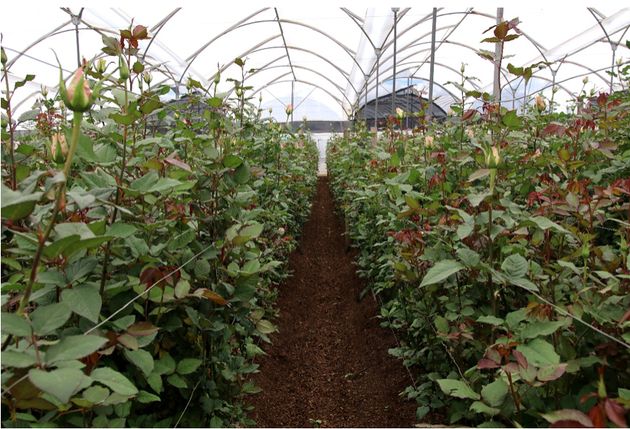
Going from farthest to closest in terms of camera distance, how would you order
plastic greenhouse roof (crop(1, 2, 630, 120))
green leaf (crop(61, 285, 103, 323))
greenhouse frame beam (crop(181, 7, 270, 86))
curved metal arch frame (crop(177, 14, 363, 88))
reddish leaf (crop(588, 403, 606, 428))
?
curved metal arch frame (crop(177, 14, 363, 88)), greenhouse frame beam (crop(181, 7, 270, 86)), plastic greenhouse roof (crop(1, 2, 630, 120)), green leaf (crop(61, 285, 103, 323)), reddish leaf (crop(588, 403, 606, 428))

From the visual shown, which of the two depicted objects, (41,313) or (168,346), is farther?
(168,346)

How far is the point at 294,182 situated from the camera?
432cm

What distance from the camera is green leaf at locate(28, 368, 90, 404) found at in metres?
0.57

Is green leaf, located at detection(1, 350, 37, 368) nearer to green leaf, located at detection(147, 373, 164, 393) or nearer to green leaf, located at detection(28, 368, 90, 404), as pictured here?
green leaf, located at detection(28, 368, 90, 404)

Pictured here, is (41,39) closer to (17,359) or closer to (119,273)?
(119,273)

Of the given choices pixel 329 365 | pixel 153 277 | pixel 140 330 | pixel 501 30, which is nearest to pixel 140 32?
pixel 153 277

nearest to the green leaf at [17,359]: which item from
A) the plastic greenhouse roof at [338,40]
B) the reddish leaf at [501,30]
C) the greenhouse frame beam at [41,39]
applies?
the reddish leaf at [501,30]

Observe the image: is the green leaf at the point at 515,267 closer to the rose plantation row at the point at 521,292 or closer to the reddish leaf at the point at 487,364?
the rose plantation row at the point at 521,292

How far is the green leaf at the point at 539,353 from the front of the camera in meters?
0.89

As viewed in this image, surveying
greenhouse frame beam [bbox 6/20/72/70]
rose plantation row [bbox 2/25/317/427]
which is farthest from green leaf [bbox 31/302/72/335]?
greenhouse frame beam [bbox 6/20/72/70]

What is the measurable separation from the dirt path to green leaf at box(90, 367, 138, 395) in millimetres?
1476

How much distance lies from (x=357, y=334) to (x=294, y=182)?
63.1 inches

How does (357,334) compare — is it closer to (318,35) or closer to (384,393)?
(384,393)

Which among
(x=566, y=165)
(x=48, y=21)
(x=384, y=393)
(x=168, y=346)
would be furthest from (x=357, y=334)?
(x=48, y=21)
